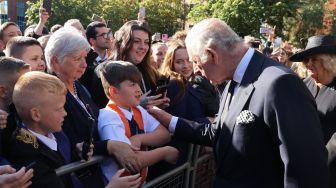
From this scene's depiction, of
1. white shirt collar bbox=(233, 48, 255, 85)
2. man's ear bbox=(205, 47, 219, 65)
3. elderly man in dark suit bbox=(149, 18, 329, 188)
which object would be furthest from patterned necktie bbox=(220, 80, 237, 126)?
man's ear bbox=(205, 47, 219, 65)

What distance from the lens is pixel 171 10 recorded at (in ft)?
151

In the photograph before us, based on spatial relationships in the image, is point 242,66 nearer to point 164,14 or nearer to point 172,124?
point 172,124

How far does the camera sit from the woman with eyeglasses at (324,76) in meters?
3.56

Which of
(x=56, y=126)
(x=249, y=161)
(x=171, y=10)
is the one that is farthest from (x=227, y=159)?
(x=171, y=10)

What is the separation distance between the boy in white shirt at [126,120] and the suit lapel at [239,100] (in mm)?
556

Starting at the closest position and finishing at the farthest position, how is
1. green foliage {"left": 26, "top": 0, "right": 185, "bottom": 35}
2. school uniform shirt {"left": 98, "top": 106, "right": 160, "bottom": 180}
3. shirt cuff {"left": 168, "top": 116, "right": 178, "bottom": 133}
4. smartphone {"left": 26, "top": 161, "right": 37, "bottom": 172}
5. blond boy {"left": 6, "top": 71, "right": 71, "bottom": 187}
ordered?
smartphone {"left": 26, "top": 161, "right": 37, "bottom": 172}
blond boy {"left": 6, "top": 71, "right": 71, "bottom": 187}
school uniform shirt {"left": 98, "top": 106, "right": 160, "bottom": 180}
shirt cuff {"left": 168, "top": 116, "right": 178, "bottom": 133}
green foliage {"left": 26, "top": 0, "right": 185, "bottom": 35}

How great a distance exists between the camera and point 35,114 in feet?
7.23

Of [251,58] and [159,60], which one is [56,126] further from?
[159,60]

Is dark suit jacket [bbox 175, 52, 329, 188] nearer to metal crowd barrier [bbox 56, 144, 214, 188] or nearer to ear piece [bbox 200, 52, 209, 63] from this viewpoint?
ear piece [bbox 200, 52, 209, 63]

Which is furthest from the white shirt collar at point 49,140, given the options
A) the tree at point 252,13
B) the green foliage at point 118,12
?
the green foliage at point 118,12

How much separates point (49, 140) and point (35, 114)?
177mm

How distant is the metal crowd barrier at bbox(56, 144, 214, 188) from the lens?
9.52 ft

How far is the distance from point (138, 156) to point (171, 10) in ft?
146

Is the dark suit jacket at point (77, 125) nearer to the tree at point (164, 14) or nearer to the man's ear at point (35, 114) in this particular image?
the man's ear at point (35, 114)
